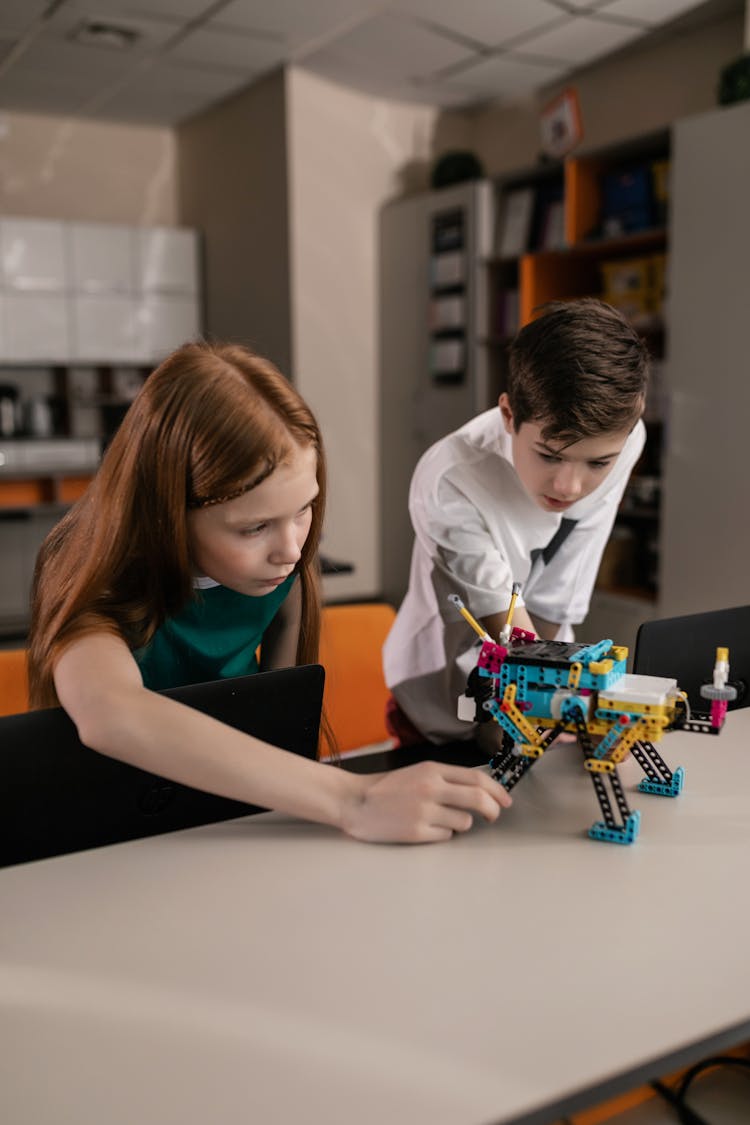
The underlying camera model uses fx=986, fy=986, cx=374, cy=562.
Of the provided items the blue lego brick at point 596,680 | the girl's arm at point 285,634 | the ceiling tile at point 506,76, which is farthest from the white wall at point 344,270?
the blue lego brick at point 596,680

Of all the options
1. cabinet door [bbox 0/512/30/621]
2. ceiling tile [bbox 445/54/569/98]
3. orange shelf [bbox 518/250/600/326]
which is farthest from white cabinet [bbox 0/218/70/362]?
orange shelf [bbox 518/250/600/326]

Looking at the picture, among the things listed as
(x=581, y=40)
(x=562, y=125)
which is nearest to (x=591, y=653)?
(x=562, y=125)

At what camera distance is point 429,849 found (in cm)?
86

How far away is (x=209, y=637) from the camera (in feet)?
3.93

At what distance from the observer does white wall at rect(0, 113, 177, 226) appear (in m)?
5.42

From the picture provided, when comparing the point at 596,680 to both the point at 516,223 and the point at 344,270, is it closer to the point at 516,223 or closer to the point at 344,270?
the point at 516,223

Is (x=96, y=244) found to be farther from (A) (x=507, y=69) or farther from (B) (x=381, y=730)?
(B) (x=381, y=730)

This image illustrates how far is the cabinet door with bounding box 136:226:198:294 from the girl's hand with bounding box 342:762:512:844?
16.9 feet

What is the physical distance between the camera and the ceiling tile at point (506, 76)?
4465mm

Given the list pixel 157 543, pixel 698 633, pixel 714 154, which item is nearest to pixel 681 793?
pixel 698 633

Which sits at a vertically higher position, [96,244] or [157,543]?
[96,244]

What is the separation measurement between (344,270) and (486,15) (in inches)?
57.1

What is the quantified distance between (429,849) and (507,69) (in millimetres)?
4496

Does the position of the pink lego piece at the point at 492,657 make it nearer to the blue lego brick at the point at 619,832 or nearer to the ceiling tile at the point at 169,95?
the blue lego brick at the point at 619,832
